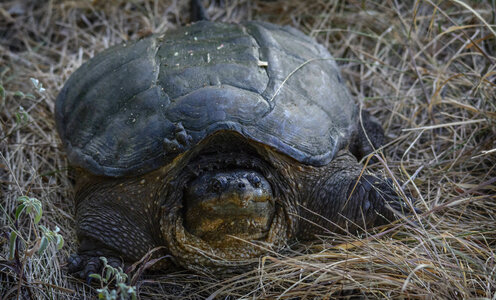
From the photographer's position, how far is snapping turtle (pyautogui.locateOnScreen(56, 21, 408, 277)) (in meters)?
2.36

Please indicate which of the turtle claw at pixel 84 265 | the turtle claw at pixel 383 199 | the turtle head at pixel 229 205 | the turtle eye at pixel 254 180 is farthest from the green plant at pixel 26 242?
the turtle claw at pixel 383 199

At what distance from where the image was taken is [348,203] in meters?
2.52

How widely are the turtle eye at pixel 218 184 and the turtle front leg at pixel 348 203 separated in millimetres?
458

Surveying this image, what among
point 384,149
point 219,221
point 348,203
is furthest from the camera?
point 384,149

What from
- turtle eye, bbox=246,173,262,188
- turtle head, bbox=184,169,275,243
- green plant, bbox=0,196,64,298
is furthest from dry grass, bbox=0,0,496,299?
turtle eye, bbox=246,173,262,188

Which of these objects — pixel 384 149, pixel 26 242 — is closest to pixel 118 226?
pixel 26 242

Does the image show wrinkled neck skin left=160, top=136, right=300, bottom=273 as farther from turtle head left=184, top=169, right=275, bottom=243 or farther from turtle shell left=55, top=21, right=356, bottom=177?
turtle shell left=55, top=21, right=356, bottom=177

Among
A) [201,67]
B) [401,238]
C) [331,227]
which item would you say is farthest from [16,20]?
[401,238]

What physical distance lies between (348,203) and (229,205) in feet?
2.01

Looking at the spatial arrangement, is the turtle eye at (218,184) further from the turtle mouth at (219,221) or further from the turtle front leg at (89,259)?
the turtle front leg at (89,259)

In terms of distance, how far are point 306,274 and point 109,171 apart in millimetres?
995

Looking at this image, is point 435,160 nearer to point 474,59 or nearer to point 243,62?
point 474,59

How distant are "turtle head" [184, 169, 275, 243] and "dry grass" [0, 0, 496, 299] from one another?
18 centimetres

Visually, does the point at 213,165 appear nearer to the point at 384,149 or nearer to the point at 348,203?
the point at 348,203
